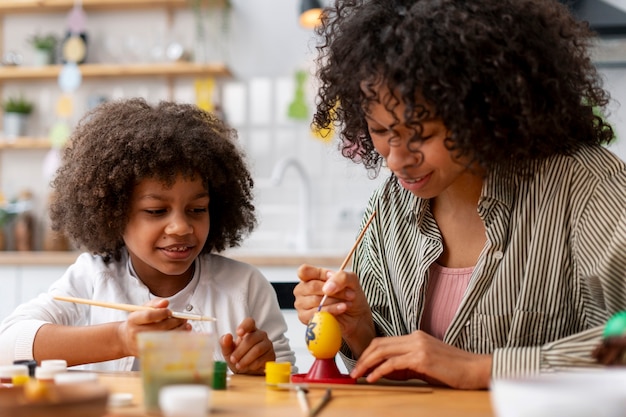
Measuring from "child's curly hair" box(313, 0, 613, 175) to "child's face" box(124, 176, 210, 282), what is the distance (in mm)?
491

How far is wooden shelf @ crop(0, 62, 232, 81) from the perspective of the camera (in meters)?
3.91

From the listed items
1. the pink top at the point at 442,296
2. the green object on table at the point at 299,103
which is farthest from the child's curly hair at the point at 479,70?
the green object on table at the point at 299,103

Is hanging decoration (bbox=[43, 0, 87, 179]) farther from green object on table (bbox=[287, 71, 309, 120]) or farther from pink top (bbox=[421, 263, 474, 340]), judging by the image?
pink top (bbox=[421, 263, 474, 340])

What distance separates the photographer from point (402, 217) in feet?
5.05

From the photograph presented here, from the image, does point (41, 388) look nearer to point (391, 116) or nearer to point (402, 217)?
point (391, 116)

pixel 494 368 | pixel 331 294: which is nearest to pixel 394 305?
pixel 331 294

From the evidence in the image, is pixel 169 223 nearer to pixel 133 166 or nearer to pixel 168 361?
pixel 133 166

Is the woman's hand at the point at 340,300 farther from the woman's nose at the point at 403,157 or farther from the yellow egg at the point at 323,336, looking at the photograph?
the woman's nose at the point at 403,157

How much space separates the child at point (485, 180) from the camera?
3.94ft

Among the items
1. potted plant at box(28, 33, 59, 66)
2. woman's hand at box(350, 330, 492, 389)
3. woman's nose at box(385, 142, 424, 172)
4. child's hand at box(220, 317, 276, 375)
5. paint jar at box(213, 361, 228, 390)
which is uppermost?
potted plant at box(28, 33, 59, 66)

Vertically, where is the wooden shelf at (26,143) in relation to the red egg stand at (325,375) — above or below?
above

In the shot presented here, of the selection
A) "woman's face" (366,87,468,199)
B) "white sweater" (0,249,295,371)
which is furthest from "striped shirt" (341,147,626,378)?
"white sweater" (0,249,295,371)

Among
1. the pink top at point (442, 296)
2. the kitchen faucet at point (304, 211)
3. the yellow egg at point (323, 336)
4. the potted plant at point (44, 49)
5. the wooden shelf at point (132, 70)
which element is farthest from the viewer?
the potted plant at point (44, 49)

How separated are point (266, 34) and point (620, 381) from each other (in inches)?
136
